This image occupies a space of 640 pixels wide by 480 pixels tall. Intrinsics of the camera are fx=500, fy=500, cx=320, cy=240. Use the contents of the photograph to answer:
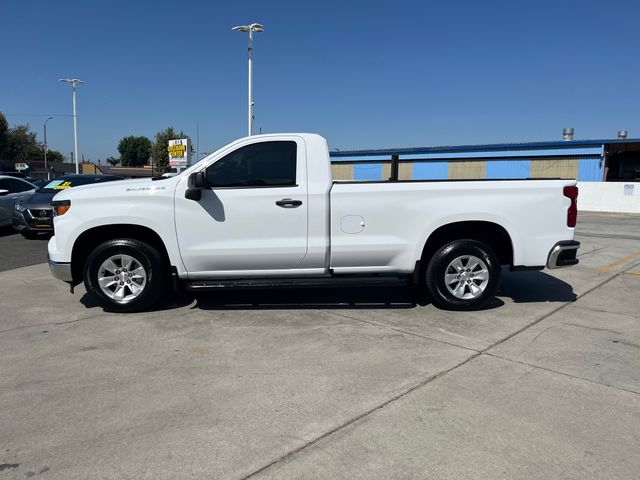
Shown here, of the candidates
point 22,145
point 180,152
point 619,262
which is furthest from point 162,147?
point 619,262

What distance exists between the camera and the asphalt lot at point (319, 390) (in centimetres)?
284

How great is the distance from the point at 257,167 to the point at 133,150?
5016 inches

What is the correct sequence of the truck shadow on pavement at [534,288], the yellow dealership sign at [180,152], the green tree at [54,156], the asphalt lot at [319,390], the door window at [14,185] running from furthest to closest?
the green tree at [54,156] → the yellow dealership sign at [180,152] → the door window at [14,185] → the truck shadow on pavement at [534,288] → the asphalt lot at [319,390]

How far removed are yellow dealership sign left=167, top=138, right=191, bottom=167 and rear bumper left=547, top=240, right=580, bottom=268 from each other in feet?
68.3

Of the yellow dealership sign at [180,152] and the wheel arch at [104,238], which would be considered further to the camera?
the yellow dealership sign at [180,152]

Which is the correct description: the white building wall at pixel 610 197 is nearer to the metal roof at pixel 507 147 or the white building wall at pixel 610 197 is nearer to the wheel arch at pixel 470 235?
the metal roof at pixel 507 147

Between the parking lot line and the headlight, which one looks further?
the parking lot line

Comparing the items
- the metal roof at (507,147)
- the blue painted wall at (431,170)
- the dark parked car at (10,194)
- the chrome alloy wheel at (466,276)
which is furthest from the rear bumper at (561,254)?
the blue painted wall at (431,170)

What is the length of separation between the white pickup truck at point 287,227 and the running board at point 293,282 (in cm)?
2

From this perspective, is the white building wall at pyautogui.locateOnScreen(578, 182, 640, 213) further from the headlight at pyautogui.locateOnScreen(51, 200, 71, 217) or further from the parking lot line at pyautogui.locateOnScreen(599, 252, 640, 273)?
the headlight at pyautogui.locateOnScreen(51, 200, 71, 217)

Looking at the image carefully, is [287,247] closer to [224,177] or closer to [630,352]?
[224,177]

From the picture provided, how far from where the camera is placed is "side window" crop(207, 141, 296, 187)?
5520 mm

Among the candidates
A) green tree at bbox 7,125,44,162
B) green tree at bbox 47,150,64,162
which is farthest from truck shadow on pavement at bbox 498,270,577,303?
green tree at bbox 47,150,64,162

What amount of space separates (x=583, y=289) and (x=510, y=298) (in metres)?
1.37
